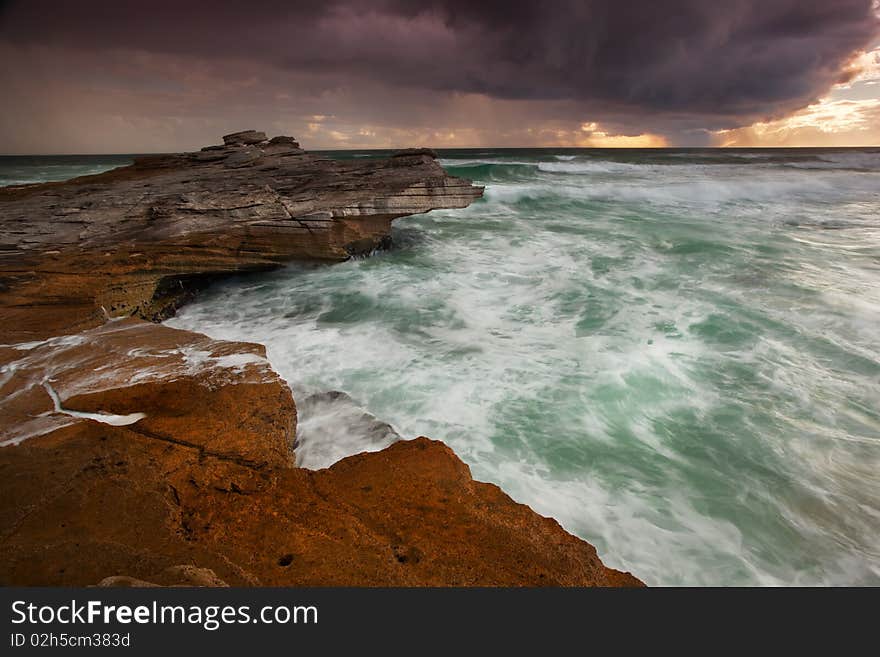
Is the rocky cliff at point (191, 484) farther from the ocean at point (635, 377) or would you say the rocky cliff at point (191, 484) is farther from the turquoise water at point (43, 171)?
the turquoise water at point (43, 171)

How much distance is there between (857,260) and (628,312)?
7.60m

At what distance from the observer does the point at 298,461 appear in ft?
11.0

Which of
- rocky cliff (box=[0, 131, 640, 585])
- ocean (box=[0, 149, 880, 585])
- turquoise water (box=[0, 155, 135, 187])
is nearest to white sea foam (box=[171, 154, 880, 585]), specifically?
ocean (box=[0, 149, 880, 585])

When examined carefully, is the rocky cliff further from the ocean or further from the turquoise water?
the turquoise water

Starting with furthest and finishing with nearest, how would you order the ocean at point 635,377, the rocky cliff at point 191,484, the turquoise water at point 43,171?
the turquoise water at point 43,171
the ocean at point 635,377
the rocky cliff at point 191,484

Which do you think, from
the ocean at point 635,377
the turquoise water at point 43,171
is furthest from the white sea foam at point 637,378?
the turquoise water at point 43,171

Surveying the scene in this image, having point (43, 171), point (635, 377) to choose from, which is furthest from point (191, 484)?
point (43, 171)

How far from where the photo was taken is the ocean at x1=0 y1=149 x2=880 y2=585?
11.4 ft

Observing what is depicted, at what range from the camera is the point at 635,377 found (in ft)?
17.9

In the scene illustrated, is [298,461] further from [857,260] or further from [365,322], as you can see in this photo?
[857,260]

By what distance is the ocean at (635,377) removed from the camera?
3467 millimetres

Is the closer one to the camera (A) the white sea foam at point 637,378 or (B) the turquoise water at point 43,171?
(A) the white sea foam at point 637,378

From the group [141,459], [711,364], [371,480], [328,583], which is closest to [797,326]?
[711,364]

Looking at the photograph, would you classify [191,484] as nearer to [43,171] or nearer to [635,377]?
[635,377]
